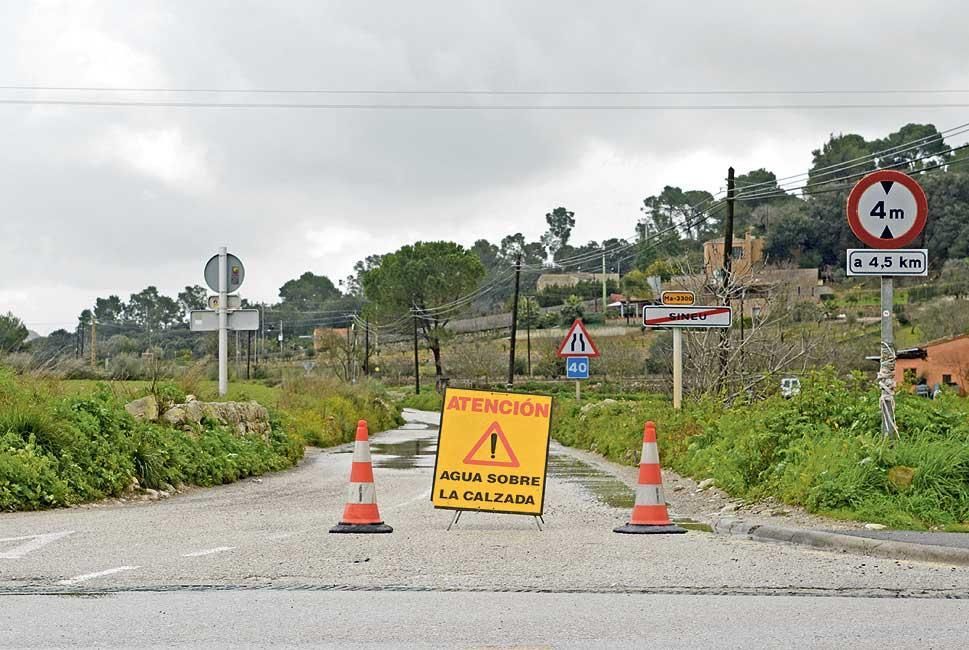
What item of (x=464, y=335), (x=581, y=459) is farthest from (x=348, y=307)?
(x=581, y=459)

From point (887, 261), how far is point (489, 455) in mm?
4443

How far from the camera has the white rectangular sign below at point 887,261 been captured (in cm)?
1179

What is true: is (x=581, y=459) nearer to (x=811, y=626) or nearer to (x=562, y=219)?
(x=811, y=626)

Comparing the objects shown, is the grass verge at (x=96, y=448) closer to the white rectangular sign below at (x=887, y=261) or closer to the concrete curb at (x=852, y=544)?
the concrete curb at (x=852, y=544)

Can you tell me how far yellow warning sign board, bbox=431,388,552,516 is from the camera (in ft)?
38.4

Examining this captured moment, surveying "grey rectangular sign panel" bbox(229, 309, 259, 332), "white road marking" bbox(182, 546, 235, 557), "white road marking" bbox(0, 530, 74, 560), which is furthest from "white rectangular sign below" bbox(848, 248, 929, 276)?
"grey rectangular sign panel" bbox(229, 309, 259, 332)

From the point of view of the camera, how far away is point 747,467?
14070 mm

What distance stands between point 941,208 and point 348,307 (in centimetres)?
8069

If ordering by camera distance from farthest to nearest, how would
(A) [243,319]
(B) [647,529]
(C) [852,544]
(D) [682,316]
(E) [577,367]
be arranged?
1. (E) [577,367]
2. (A) [243,319]
3. (D) [682,316]
4. (B) [647,529]
5. (C) [852,544]

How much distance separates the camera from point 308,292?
162 metres

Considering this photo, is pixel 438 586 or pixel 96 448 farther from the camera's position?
pixel 96 448

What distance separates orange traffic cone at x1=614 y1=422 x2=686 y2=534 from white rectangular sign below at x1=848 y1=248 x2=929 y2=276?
2.76 metres

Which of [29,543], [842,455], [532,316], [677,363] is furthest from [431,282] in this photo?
[29,543]

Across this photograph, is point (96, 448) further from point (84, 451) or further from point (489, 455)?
point (489, 455)
